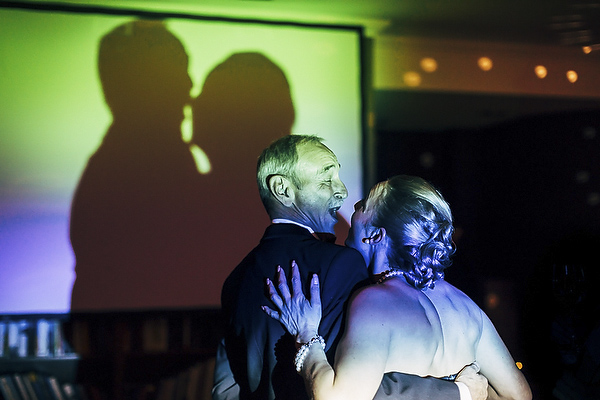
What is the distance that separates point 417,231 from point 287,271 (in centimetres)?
40

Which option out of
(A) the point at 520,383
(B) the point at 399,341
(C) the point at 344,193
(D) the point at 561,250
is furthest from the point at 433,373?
(D) the point at 561,250

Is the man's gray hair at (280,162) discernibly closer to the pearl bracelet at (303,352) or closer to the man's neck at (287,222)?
the man's neck at (287,222)

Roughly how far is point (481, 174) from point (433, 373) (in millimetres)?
3666

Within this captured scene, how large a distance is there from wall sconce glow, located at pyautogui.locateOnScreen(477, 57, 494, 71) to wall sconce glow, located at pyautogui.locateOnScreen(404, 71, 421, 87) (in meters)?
0.60

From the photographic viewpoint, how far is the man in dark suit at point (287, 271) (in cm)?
167

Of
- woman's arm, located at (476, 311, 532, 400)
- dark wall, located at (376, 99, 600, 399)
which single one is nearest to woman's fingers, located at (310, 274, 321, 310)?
woman's arm, located at (476, 311, 532, 400)

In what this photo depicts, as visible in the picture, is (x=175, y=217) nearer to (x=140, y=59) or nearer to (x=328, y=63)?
(x=140, y=59)

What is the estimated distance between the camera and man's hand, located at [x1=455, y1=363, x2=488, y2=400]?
1688mm

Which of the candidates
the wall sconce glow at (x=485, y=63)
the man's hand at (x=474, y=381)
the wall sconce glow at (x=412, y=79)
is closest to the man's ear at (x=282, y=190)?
the man's hand at (x=474, y=381)

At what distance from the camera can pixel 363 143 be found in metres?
4.62

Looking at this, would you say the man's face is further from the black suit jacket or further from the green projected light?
the green projected light

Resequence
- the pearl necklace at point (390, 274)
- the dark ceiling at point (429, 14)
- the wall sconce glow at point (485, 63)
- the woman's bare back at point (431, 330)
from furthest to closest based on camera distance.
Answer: the wall sconce glow at point (485, 63)
the dark ceiling at point (429, 14)
the pearl necklace at point (390, 274)
the woman's bare back at point (431, 330)

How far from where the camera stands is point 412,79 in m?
4.86

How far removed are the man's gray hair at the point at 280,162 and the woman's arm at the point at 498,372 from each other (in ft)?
2.55
